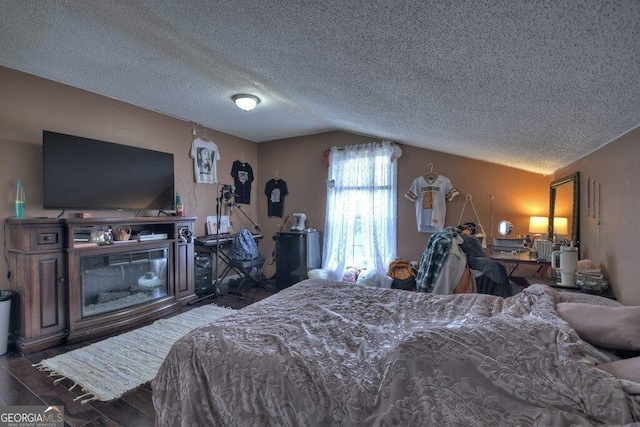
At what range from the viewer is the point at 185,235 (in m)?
3.65

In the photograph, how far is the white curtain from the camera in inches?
167

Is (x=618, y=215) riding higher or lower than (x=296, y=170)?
lower

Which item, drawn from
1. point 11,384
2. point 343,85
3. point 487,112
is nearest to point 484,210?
point 487,112

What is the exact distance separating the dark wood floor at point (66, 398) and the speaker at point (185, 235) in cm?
161

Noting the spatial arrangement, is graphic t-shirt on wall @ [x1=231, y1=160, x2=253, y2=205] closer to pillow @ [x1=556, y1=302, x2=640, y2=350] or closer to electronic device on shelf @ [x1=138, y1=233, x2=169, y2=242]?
electronic device on shelf @ [x1=138, y1=233, x2=169, y2=242]

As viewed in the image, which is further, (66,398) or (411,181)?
(411,181)

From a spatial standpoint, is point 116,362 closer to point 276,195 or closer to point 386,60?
point 386,60

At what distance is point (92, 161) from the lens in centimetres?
294

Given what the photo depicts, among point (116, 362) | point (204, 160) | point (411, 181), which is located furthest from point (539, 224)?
point (204, 160)

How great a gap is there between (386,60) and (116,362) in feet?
9.46

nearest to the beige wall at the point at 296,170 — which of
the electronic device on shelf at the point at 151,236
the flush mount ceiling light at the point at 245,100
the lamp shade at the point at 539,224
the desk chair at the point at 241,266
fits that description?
the lamp shade at the point at 539,224

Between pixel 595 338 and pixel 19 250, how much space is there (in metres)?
3.81

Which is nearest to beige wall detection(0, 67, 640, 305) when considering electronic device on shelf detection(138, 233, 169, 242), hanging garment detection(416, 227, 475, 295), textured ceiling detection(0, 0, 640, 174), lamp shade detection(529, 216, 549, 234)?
textured ceiling detection(0, 0, 640, 174)

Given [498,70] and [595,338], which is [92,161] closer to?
[498,70]
